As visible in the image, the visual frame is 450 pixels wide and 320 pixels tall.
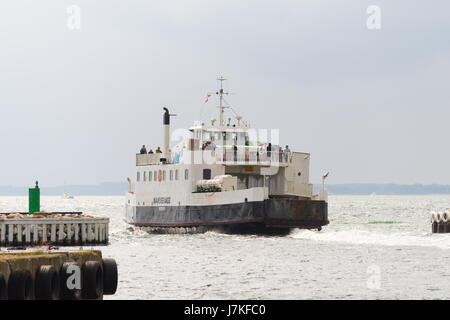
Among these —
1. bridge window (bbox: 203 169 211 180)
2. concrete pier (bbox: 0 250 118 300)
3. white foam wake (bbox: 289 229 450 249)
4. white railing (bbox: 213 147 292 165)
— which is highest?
white railing (bbox: 213 147 292 165)

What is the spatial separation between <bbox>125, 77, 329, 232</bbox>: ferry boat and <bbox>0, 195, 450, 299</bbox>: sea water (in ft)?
3.98

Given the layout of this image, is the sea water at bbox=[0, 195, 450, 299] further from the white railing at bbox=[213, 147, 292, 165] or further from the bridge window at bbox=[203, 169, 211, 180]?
the white railing at bbox=[213, 147, 292, 165]

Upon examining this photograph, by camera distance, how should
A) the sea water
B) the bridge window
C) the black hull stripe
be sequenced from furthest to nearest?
1. the bridge window
2. the black hull stripe
3. the sea water

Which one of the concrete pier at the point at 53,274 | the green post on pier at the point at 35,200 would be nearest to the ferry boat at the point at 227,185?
the green post on pier at the point at 35,200

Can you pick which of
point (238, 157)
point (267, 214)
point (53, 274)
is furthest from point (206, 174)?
point (53, 274)

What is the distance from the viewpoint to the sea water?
80.3ft

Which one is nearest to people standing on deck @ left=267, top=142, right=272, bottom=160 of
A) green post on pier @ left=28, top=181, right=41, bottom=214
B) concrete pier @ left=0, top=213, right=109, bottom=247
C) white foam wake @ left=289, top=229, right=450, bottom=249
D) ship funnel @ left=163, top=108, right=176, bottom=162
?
white foam wake @ left=289, top=229, right=450, bottom=249

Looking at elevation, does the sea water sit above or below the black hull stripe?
below

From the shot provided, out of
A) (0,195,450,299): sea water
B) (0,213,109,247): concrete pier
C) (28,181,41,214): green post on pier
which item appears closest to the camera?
(0,195,450,299): sea water

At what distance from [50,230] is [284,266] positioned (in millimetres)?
8506

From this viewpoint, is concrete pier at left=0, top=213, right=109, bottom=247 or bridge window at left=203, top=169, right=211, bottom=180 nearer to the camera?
concrete pier at left=0, top=213, right=109, bottom=247

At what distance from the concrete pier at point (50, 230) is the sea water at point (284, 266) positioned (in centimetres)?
184
